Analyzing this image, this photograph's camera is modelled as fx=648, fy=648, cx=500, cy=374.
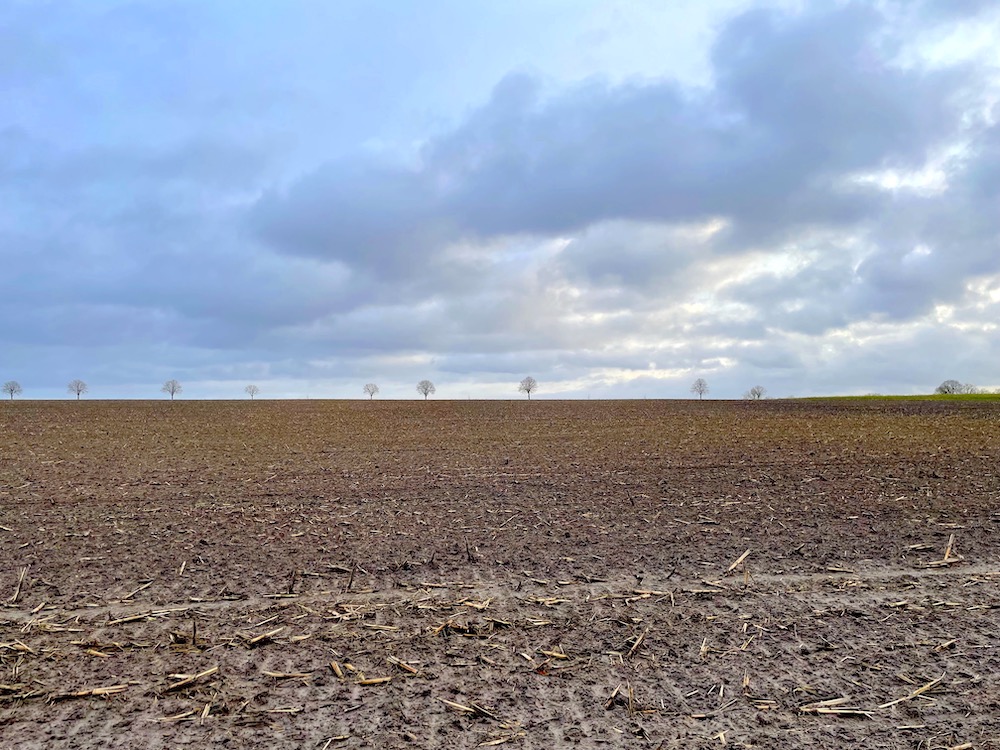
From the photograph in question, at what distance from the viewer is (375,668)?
5246 millimetres

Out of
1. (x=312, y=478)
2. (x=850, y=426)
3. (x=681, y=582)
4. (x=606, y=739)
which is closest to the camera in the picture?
(x=606, y=739)

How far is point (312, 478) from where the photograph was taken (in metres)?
13.6

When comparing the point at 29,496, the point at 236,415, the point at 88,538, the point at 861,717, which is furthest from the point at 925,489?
the point at 236,415

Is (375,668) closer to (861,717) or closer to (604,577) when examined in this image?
(604,577)

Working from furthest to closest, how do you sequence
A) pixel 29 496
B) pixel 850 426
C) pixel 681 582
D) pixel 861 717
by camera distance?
pixel 850 426
pixel 29 496
pixel 681 582
pixel 861 717

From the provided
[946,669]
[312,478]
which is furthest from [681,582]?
[312,478]

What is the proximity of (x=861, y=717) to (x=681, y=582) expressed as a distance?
2631 mm

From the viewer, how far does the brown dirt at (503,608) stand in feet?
15.1

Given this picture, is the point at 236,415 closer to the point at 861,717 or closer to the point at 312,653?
the point at 312,653

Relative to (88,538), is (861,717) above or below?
below

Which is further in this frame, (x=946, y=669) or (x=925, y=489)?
(x=925, y=489)

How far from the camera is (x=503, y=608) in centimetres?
645

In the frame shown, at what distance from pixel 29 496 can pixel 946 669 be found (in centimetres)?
1400

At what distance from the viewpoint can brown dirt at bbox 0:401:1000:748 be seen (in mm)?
4605
